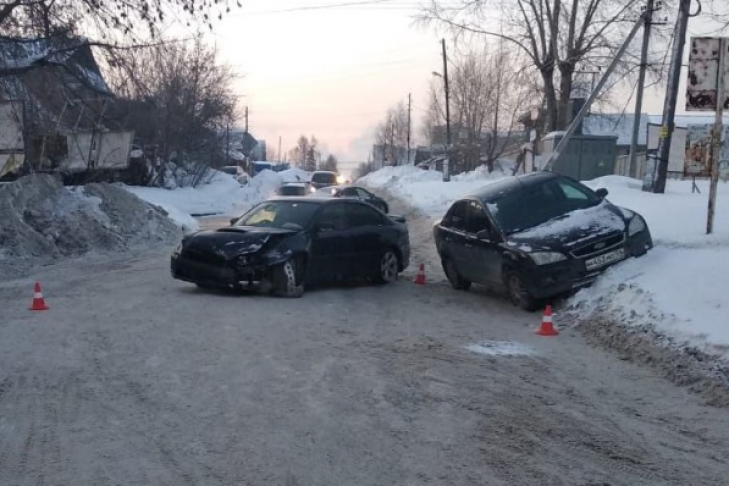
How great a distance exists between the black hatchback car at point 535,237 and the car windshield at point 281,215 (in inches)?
90.2

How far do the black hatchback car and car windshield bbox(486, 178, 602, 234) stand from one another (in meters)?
0.01

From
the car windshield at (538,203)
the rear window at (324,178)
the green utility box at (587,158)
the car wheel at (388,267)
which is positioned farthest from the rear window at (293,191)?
the car windshield at (538,203)

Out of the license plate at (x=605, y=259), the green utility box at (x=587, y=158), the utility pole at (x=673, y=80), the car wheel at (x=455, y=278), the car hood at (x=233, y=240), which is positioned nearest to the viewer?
the license plate at (x=605, y=259)

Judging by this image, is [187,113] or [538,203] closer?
[538,203]

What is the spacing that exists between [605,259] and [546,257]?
0.83 metres

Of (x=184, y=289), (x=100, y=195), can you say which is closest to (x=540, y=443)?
(x=184, y=289)

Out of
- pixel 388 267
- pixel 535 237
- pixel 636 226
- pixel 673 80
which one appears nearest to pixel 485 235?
pixel 535 237

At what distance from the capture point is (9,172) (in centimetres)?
2178

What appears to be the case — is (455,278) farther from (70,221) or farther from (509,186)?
(70,221)

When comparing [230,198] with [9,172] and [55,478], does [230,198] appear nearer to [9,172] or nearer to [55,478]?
[9,172]

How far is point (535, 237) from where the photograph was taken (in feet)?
33.9

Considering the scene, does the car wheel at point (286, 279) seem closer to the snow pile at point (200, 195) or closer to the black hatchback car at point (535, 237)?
the black hatchback car at point (535, 237)

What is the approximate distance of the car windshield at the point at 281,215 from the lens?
11.9 meters

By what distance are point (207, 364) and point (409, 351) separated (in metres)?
2.01
